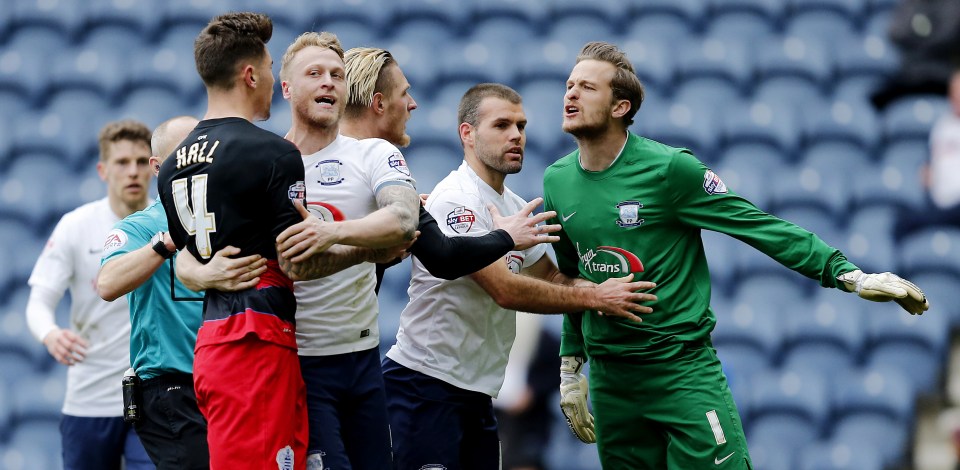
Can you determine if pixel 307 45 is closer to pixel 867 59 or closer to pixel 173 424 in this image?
pixel 173 424

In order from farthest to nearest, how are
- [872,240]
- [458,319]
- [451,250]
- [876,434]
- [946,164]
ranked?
[872,240] < [946,164] < [876,434] < [458,319] < [451,250]

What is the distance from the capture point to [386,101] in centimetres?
549

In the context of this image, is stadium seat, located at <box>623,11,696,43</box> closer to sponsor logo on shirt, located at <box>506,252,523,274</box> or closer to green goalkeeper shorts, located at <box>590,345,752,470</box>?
sponsor logo on shirt, located at <box>506,252,523,274</box>

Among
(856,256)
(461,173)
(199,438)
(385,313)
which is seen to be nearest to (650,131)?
(856,256)

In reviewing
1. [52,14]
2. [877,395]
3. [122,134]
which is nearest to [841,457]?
[877,395]

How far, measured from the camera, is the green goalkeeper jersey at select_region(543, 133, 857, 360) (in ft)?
17.0

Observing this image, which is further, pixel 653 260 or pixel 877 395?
pixel 877 395

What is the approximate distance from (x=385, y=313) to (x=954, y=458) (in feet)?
14.4

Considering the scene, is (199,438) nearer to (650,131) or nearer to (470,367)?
(470,367)

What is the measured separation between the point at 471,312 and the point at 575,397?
71 cm

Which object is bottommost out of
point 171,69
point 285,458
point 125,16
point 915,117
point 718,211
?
point 285,458

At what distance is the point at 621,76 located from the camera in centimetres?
545

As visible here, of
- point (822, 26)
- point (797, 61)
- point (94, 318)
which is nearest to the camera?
point (94, 318)

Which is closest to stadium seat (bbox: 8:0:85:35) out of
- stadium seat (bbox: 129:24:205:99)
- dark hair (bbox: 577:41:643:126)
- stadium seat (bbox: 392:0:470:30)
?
stadium seat (bbox: 129:24:205:99)
